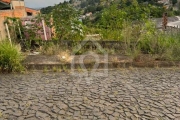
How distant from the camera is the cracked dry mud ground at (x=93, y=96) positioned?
310 centimetres

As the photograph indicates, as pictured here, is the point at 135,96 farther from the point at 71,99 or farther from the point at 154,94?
the point at 71,99

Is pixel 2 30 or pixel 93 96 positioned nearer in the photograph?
pixel 93 96

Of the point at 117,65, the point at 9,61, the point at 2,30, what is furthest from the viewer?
the point at 2,30

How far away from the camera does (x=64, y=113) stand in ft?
10.3

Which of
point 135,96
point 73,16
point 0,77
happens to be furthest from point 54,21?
point 135,96

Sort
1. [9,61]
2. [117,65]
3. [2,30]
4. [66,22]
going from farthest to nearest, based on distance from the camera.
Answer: [2,30] < [66,22] < [117,65] < [9,61]

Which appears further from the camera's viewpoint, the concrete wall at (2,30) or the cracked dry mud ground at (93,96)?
the concrete wall at (2,30)

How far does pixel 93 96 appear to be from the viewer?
3.75 m

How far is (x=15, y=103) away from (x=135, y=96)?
2474 mm

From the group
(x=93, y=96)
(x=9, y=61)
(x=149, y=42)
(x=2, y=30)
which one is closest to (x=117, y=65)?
(x=149, y=42)

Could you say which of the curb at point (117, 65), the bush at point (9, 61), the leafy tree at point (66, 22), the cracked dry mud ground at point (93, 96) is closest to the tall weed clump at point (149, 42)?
the curb at point (117, 65)

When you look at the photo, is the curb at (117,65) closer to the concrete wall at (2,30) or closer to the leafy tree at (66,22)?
the leafy tree at (66,22)

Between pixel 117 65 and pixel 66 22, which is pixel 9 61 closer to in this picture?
pixel 66 22

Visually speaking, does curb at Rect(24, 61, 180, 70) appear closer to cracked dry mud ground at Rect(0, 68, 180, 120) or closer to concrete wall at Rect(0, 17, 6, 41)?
cracked dry mud ground at Rect(0, 68, 180, 120)
